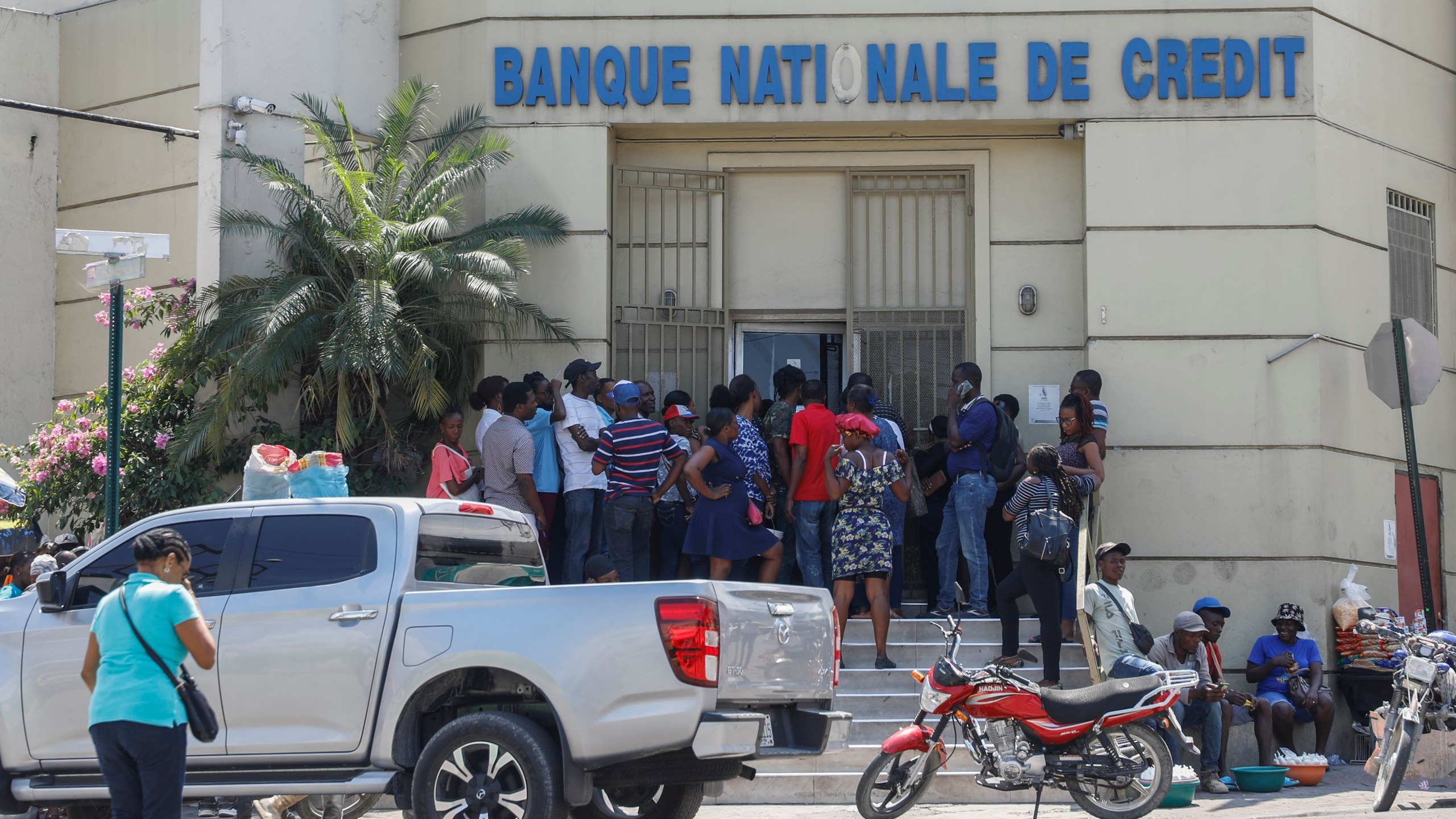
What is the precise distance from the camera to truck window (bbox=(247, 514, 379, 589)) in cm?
744

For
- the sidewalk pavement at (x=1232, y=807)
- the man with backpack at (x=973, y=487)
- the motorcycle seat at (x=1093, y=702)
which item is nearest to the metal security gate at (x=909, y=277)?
the man with backpack at (x=973, y=487)

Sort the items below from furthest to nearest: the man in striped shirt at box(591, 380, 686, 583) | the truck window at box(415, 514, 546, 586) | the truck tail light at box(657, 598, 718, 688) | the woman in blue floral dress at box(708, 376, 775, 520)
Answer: the woman in blue floral dress at box(708, 376, 775, 520) < the man in striped shirt at box(591, 380, 686, 583) < the truck window at box(415, 514, 546, 586) < the truck tail light at box(657, 598, 718, 688)

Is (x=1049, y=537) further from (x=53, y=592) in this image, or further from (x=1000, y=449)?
(x=53, y=592)

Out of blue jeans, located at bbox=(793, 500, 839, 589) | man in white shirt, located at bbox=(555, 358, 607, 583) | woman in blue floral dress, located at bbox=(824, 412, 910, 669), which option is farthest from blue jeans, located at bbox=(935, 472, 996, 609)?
man in white shirt, located at bbox=(555, 358, 607, 583)

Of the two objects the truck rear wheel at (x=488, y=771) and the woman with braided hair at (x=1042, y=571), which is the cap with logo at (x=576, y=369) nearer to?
the woman with braided hair at (x=1042, y=571)

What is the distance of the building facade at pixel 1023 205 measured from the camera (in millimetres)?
12383

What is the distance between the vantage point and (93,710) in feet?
19.9

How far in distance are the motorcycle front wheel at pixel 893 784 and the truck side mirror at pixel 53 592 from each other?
4297 millimetres

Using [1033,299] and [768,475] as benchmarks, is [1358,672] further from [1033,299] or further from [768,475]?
[768,475]

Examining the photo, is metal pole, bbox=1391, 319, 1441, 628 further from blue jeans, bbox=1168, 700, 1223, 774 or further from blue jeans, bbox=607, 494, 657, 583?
blue jeans, bbox=607, 494, 657, 583

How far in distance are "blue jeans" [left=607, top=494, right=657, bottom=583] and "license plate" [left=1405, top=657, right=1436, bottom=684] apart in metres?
5.08

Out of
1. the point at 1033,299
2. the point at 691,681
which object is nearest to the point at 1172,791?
the point at 691,681

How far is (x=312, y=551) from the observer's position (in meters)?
7.53

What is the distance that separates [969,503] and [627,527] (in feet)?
8.39
